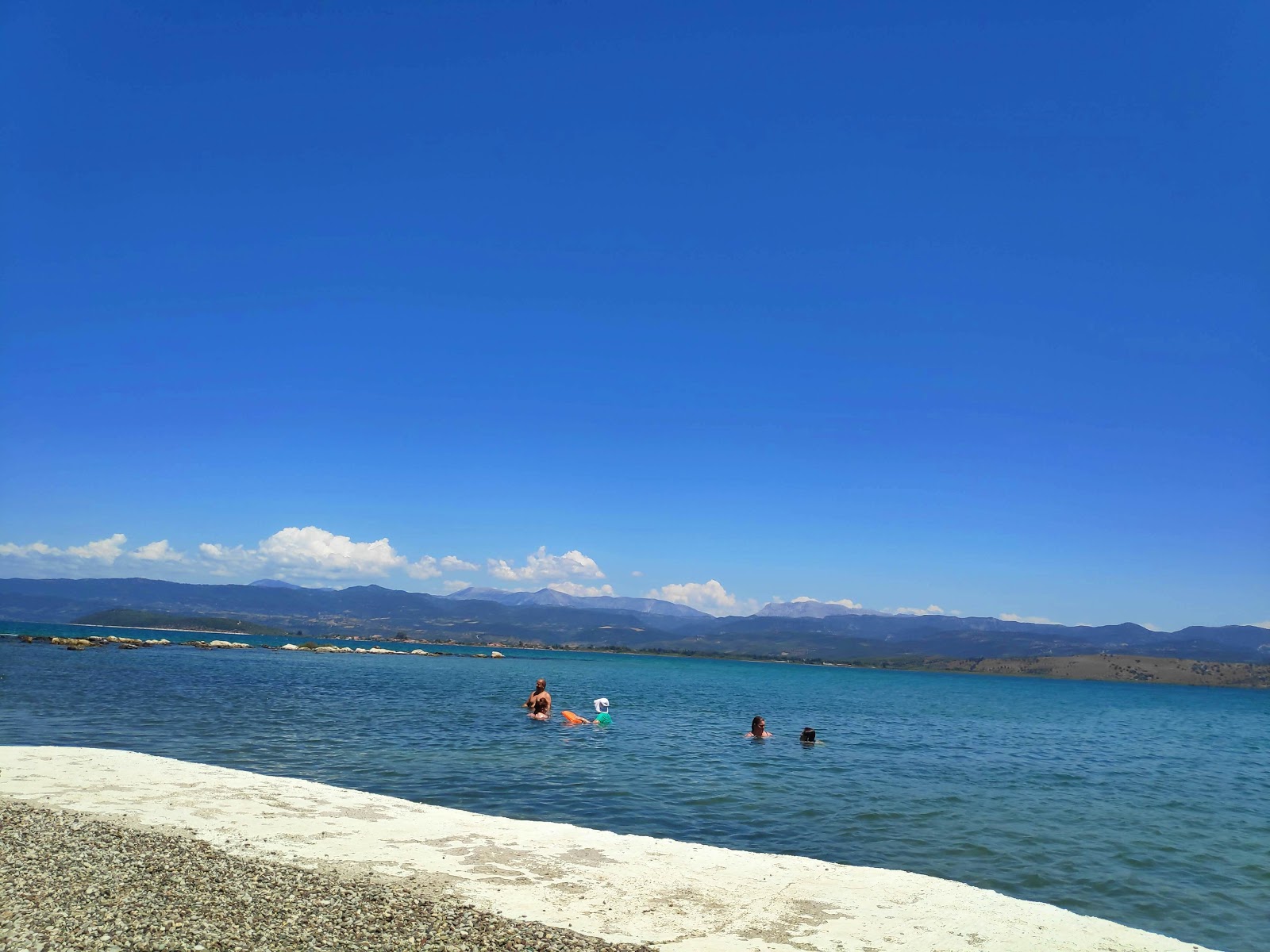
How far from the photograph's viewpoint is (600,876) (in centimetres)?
1169

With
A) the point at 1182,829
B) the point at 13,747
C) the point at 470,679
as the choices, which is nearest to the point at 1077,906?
the point at 1182,829

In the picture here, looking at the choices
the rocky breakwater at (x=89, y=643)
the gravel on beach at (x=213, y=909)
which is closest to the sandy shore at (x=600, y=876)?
the gravel on beach at (x=213, y=909)

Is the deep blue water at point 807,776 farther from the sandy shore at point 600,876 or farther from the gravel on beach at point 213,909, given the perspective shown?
the gravel on beach at point 213,909

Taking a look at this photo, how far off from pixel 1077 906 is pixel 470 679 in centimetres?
7042

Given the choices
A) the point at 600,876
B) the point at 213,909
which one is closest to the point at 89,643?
the point at 213,909

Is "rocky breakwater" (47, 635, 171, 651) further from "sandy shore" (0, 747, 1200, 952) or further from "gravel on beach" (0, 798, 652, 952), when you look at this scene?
"gravel on beach" (0, 798, 652, 952)

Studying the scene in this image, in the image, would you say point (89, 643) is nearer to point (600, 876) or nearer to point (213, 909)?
point (213, 909)

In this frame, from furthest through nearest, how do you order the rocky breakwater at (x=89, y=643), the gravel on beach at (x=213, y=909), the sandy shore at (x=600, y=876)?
the rocky breakwater at (x=89, y=643) < the sandy shore at (x=600, y=876) < the gravel on beach at (x=213, y=909)

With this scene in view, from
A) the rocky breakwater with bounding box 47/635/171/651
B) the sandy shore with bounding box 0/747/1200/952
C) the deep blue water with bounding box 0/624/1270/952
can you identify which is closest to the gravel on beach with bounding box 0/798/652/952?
the sandy shore with bounding box 0/747/1200/952

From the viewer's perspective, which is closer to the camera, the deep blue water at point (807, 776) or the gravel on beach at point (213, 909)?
the gravel on beach at point (213, 909)

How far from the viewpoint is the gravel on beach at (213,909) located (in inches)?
318

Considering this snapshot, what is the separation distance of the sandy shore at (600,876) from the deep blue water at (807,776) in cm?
243

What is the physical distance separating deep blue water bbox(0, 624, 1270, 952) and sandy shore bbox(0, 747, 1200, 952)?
7.99 ft

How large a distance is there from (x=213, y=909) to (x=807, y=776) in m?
19.8
